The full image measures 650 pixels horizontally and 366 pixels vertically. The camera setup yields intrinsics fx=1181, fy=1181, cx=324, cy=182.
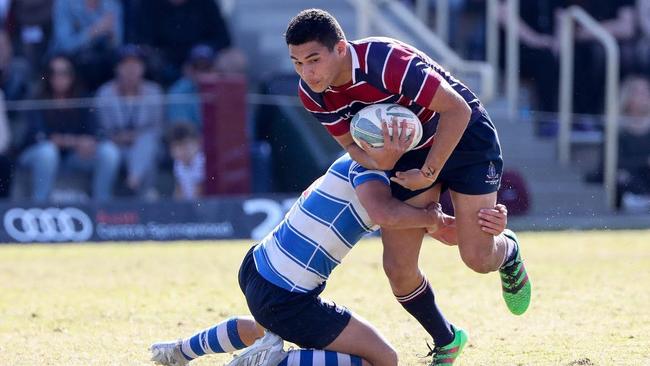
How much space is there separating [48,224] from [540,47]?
7.22m

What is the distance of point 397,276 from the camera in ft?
20.7

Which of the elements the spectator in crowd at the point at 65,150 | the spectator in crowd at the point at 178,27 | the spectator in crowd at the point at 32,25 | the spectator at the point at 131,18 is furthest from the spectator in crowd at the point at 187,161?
the spectator in crowd at the point at 32,25

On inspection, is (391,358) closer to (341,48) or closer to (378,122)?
(378,122)

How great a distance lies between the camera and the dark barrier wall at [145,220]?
1361cm

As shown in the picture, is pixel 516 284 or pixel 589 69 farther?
pixel 589 69

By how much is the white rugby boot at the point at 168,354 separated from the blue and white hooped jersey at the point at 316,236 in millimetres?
693

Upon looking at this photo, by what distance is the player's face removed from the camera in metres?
5.81

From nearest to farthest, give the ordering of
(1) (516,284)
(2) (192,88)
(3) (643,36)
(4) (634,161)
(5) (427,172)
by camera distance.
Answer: (5) (427,172) → (1) (516,284) → (2) (192,88) → (4) (634,161) → (3) (643,36)

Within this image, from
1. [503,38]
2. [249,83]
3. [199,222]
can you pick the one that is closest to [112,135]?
[199,222]

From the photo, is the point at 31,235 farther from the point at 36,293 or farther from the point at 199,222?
the point at 36,293

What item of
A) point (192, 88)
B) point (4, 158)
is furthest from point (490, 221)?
point (4, 158)

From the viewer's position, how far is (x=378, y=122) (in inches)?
234

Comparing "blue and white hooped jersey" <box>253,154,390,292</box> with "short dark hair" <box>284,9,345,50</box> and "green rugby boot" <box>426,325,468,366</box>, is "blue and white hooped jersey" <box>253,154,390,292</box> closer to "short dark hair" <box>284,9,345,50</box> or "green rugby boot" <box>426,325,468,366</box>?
"short dark hair" <box>284,9,345,50</box>

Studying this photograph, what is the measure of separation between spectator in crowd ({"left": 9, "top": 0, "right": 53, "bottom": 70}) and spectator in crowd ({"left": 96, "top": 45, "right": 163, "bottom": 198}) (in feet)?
5.64
